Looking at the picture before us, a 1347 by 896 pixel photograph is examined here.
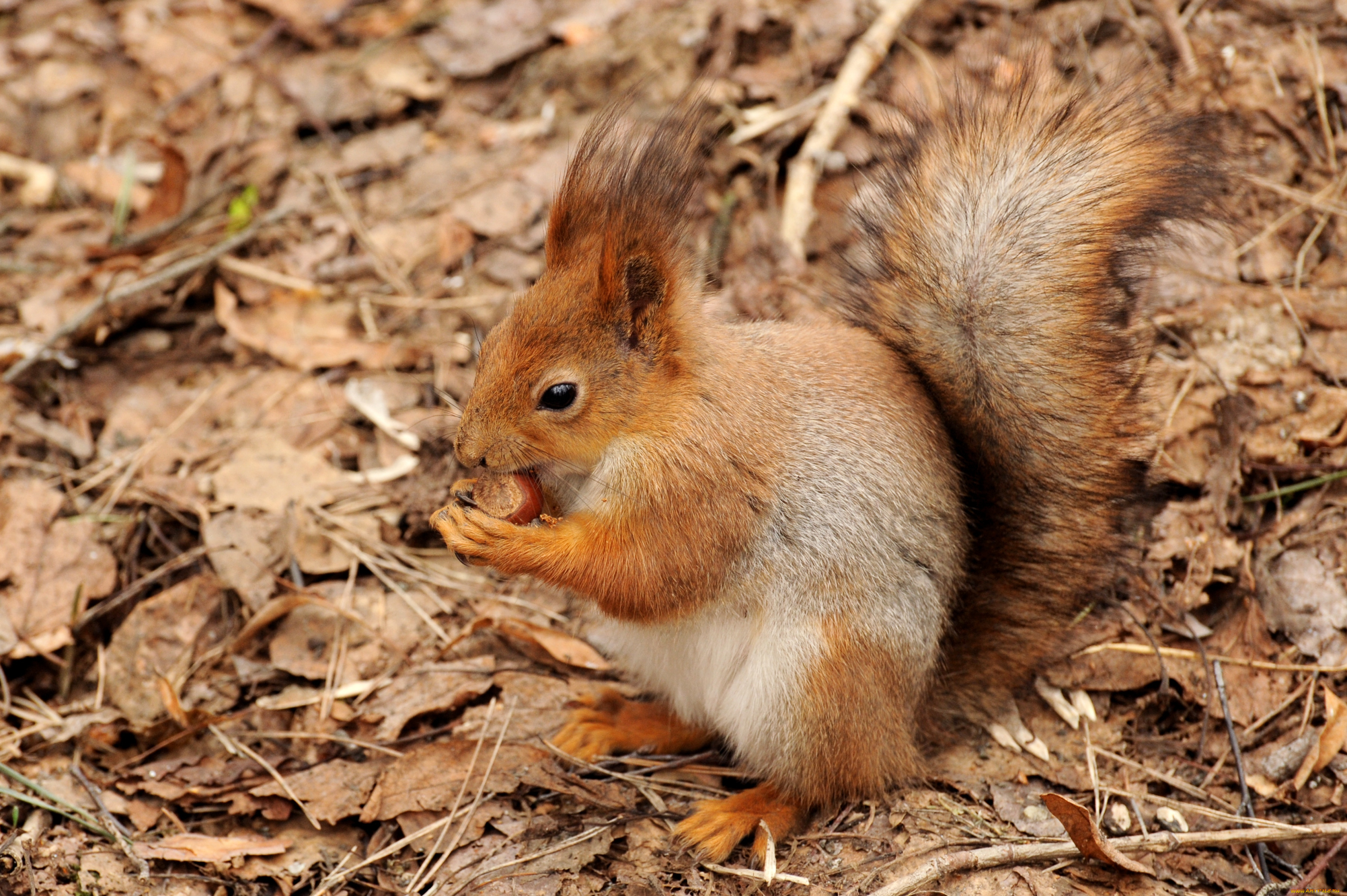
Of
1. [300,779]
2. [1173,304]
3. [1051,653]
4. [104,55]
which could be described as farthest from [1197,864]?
[104,55]

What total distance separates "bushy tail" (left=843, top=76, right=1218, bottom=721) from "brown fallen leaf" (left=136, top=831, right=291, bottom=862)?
1.77m

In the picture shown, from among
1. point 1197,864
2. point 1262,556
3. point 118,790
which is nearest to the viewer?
point 1197,864

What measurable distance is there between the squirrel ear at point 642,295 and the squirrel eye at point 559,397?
18 centimetres

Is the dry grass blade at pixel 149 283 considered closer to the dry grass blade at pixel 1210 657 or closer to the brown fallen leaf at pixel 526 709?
the brown fallen leaf at pixel 526 709

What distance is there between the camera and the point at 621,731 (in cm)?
298

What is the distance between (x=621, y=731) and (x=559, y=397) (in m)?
1.04

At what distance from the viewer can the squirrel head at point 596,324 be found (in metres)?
2.45

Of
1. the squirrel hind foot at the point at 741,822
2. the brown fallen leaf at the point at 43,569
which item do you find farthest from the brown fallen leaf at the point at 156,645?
the squirrel hind foot at the point at 741,822

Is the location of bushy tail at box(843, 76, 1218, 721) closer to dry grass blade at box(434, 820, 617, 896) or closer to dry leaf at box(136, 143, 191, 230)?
dry grass blade at box(434, 820, 617, 896)

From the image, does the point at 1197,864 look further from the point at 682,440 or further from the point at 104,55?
the point at 104,55

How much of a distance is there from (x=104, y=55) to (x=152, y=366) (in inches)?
79.2

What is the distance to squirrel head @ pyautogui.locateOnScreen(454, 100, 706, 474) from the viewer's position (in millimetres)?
2449

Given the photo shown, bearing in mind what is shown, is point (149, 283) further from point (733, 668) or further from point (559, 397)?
point (733, 668)

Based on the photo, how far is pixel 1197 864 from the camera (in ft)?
8.17
